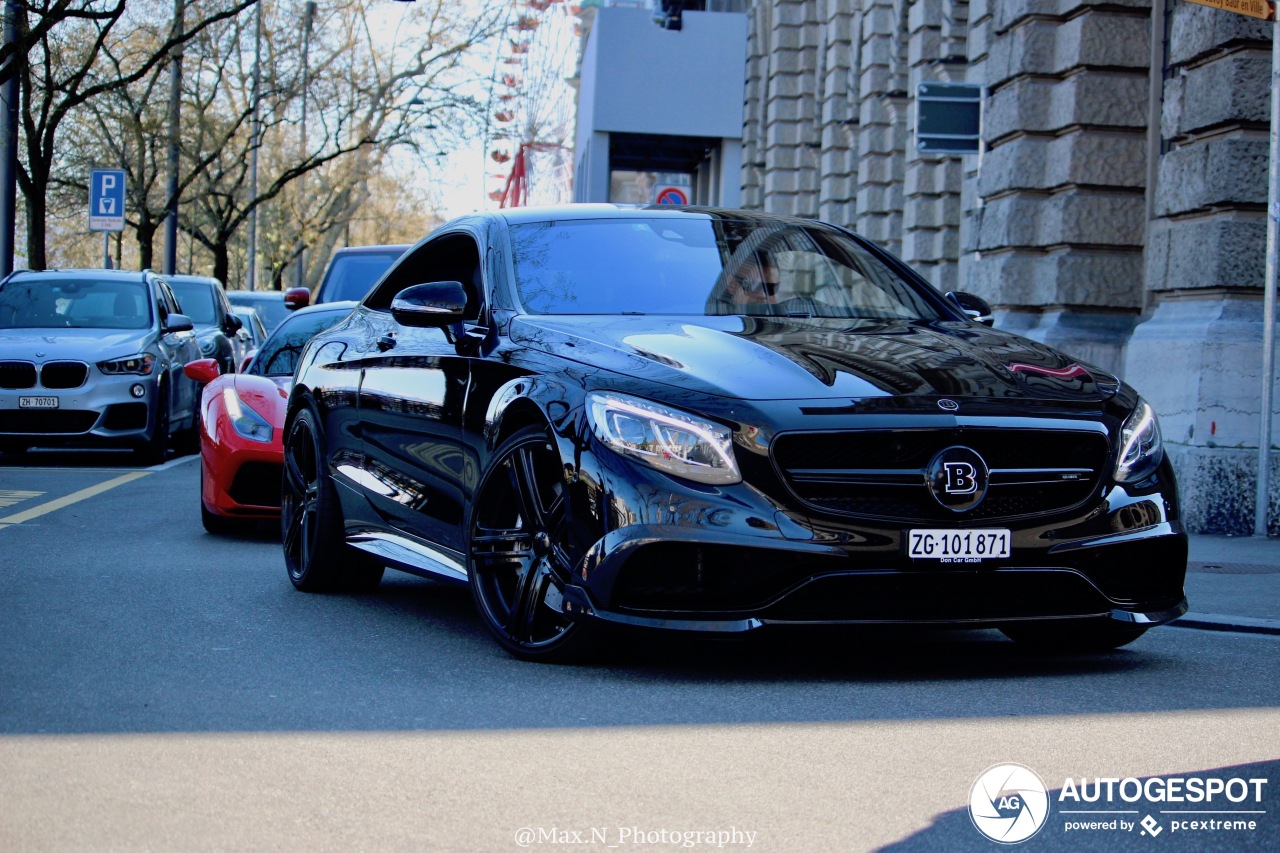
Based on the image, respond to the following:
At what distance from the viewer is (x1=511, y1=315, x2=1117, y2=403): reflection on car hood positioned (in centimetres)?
562

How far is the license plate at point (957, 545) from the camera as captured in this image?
216 inches

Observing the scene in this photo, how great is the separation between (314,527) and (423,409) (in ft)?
4.36

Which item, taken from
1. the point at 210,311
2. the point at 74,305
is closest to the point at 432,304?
the point at 74,305

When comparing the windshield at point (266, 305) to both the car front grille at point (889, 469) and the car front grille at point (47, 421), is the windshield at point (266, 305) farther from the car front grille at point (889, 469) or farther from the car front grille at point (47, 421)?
the car front grille at point (889, 469)

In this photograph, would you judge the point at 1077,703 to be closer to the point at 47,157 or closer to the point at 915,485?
the point at 915,485

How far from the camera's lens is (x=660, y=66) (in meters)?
37.7

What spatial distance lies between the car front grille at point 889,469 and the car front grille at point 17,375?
12145 mm

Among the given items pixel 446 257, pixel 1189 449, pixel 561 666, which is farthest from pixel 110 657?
pixel 1189 449

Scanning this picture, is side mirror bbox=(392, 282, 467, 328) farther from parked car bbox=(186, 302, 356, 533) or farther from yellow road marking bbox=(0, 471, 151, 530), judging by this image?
yellow road marking bbox=(0, 471, 151, 530)

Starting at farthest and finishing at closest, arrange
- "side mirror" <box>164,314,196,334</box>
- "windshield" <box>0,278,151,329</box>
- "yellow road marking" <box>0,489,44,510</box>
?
"windshield" <box>0,278,151,329</box>
"side mirror" <box>164,314,196,334</box>
"yellow road marking" <box>0,489,44,510</box>

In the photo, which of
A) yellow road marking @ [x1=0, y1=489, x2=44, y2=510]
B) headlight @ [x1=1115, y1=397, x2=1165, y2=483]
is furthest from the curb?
yellow road marking @ [x1=0, y1=489, x2=44, y2=510]

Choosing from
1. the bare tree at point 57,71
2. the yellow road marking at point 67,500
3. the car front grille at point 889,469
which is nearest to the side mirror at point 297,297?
the yellow road marking at point 67,500

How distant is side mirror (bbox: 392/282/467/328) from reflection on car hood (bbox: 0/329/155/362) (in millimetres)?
10517

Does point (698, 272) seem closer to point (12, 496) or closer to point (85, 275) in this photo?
point (12, 496)
